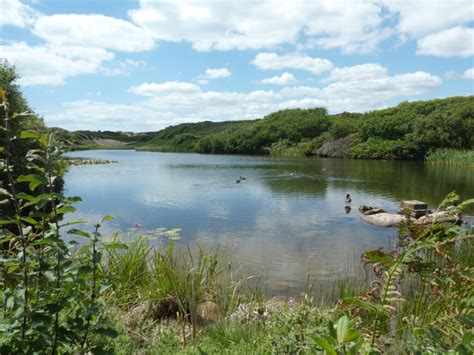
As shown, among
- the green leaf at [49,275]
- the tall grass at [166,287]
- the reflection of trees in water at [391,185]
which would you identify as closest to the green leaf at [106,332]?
the green leaf at [49,275]

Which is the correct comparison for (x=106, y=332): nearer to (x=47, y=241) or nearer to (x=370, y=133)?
(x=47, y=241)

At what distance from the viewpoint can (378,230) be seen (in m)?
12.2

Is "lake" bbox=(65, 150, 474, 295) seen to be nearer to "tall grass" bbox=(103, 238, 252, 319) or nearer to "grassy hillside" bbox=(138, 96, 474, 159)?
"tall grass" bbox=(103, 238, 252, 319)

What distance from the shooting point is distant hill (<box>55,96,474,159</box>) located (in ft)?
141

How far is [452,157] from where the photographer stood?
1494 inches

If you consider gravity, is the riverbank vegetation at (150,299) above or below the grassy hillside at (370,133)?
below

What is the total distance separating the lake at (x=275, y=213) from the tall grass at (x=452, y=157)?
981 cm

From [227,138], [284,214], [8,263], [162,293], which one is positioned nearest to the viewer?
[8,263]

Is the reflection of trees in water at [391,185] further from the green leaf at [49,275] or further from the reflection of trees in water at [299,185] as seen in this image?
the green leaf at [49,275]

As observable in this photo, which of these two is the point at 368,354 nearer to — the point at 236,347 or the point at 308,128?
the point at 236,347

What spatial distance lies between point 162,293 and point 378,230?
942 centimetres

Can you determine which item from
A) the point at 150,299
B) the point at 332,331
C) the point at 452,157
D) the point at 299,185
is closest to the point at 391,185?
the point at 299,185

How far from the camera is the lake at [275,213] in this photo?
866 centimetres

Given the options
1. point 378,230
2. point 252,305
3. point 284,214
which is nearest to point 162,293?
point 252,305
